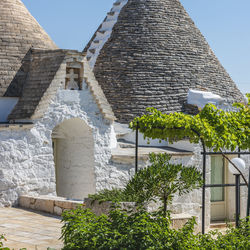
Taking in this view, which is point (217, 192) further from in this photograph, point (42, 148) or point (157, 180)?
point (157, 180)

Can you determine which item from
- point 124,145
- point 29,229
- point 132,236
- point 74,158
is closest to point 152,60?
point 124,145

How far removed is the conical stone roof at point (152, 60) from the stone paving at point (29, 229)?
611 cm

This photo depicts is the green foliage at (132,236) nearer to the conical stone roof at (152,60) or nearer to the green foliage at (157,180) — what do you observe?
the green foliage at (157,180)

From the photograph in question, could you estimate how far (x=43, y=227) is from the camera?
1004 cm

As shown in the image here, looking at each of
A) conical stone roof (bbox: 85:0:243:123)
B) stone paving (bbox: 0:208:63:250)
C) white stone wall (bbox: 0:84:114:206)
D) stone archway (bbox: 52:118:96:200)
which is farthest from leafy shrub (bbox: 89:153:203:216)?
conical stone roof (bbox: 85:0:243:123)

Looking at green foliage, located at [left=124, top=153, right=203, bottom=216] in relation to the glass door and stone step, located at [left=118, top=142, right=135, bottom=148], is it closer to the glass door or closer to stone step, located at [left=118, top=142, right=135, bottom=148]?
stone step, located at [left=118, top=142, right=135, bottom=148]

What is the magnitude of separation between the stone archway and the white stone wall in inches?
12.5

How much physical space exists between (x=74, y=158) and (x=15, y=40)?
3.81 meters

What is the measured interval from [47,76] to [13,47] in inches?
73.5

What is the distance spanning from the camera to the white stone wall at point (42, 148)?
1278 centimetres

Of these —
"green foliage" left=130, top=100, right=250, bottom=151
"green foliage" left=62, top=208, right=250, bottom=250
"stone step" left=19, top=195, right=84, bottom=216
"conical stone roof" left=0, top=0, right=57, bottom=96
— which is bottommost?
"stone step" left=19, top=195, right=84, bottom=216

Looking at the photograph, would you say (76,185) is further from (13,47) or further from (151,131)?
(151,131)

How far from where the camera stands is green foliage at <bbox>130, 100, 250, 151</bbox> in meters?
9.13

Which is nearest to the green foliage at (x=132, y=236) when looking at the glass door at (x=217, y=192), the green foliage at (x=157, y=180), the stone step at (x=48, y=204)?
the green foliage at (x=157, y=180)
